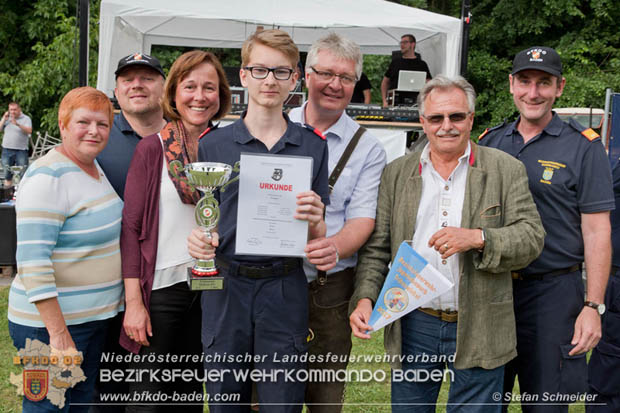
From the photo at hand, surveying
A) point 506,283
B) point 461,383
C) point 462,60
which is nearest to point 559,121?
point 506,283

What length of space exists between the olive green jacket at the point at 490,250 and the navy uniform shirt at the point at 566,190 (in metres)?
0.39

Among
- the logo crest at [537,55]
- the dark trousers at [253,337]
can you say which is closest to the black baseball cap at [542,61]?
the logo crest at [537,55]

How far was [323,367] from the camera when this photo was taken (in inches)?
114

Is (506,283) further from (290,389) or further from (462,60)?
(462,60)

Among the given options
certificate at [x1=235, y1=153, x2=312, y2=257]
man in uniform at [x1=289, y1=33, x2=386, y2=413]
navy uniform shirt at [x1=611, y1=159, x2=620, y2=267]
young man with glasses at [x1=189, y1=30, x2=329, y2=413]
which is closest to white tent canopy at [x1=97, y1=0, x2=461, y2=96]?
navy uniform shirt at [x1=611, y1=159, x2=620, y2=267]

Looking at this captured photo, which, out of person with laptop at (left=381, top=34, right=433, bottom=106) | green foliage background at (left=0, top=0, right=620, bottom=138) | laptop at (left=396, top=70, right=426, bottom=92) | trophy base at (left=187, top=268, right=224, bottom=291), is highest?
green foliage background at (left=0, top=0, right=620, bottom=138)

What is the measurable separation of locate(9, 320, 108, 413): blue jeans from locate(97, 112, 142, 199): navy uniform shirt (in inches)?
25.4

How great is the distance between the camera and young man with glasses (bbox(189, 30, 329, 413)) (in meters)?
2.24

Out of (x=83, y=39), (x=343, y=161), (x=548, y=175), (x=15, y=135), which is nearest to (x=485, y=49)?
(x=15, y=135)

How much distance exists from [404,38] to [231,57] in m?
7.19

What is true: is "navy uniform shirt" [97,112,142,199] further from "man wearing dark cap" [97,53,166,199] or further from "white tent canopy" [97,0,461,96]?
"white tent canopy" [97,0,461,96]

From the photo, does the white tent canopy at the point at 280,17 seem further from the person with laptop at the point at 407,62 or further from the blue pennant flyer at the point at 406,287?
the blue pennant flyer at the point at 406,287

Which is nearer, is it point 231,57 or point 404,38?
point 404,38

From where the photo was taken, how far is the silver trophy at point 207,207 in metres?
2.13
